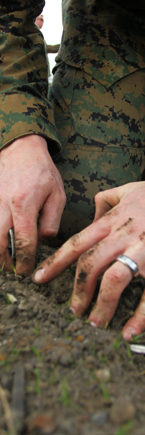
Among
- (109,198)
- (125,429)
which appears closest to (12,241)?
(109,198)

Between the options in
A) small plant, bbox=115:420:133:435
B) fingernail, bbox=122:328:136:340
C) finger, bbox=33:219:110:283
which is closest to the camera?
small plant, bbox=115:420:133:435

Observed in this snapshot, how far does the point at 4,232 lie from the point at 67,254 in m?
0.34

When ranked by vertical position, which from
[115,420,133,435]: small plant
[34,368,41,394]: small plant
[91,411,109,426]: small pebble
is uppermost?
[115,420,133,435]: small plant

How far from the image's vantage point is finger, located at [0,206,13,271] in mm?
1394

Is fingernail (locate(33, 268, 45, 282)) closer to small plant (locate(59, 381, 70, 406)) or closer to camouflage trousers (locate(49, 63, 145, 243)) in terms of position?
small plant (locate(59, 381, 70, 406))

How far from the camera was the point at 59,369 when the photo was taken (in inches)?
32.0

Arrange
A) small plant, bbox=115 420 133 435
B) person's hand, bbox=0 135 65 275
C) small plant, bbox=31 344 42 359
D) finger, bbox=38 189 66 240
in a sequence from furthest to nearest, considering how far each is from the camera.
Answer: finger, bbox=38 189 66 240, person's hand, bbox=0 135 65 275, small plant, bbox=31 344 42 359, small plant, bbox=115 420 133 435

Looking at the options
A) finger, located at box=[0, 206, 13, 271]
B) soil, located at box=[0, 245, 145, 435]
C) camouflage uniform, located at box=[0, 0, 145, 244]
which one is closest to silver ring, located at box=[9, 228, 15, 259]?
finger, located at box=[0, 206, 13, 271]

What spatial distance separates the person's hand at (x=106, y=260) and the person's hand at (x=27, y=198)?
0.53 ft

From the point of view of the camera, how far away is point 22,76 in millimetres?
1853

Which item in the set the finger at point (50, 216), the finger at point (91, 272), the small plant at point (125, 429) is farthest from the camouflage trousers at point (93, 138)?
the small plant at point (125, 429)

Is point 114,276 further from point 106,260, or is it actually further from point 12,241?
point 12,241

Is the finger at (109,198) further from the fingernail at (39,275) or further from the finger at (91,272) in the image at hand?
the fingernail at (39,275)

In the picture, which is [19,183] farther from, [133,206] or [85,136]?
[85,136]
